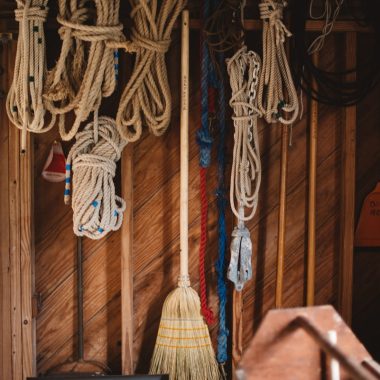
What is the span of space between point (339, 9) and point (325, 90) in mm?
351

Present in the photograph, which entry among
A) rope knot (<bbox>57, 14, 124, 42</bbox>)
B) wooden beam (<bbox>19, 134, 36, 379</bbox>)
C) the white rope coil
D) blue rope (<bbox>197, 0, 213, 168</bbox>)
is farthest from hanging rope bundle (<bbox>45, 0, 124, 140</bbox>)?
the white rope coil

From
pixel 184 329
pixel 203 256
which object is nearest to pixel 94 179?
pixel 203 256

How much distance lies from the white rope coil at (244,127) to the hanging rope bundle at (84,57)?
19.7 inches

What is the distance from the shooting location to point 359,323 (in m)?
2.60

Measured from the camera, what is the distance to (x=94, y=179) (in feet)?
6.97

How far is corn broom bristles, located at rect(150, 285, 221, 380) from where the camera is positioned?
2287 millimetres

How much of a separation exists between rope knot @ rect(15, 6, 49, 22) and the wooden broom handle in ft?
1.88

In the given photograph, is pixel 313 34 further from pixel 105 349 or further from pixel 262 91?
pixel 105 349

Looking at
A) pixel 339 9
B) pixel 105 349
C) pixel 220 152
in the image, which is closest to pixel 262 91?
pixel 220 152

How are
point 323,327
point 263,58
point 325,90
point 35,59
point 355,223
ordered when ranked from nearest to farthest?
1. point 323,327
2. point 35,59
3. point 263,58
4. point 325,90
5. point 355,223

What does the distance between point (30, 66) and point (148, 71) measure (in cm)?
46

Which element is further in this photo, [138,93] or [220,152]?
[220,152]

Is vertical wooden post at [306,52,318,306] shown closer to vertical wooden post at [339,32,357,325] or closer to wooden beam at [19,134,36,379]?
vertical wooden post at [339,32,357,325]

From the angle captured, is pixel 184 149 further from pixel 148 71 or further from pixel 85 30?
pixel 85 30
